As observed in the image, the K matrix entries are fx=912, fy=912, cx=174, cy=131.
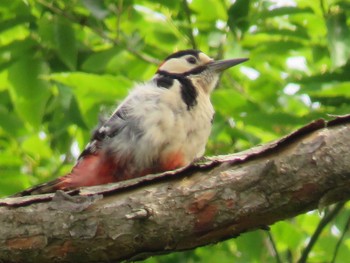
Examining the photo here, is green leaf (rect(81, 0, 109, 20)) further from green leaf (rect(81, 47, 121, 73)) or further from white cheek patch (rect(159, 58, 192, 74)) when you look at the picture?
white cheek patch (rect(159, 58, 192, 74))

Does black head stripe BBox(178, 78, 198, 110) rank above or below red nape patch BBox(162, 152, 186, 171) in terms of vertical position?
above

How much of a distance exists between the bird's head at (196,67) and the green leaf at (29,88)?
0.83 meters

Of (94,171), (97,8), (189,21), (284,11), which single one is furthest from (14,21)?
(284,11)

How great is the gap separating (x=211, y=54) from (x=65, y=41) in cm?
140

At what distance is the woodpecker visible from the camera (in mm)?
5332

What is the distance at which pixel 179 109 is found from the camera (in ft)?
18.1

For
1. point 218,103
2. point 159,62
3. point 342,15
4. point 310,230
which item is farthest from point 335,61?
point 310,230

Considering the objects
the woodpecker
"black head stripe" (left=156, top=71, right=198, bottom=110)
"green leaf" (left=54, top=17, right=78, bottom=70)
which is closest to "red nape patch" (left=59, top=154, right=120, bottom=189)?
the woodpecker

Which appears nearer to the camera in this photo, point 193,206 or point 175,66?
point 193,206

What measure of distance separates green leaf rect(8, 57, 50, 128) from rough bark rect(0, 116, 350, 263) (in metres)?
2.24

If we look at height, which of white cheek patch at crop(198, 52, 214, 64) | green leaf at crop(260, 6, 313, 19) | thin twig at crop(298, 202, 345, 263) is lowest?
thin twig at crop(298, 202, 345, 263)

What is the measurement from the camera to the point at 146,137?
17.5 feet

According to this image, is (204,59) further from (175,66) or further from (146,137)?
(146,137)

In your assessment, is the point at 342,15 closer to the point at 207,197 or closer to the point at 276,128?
the point at 276,128
